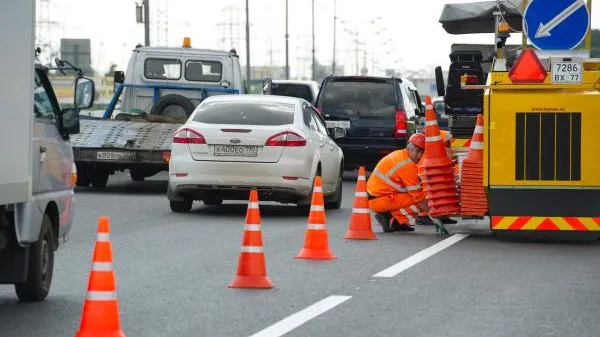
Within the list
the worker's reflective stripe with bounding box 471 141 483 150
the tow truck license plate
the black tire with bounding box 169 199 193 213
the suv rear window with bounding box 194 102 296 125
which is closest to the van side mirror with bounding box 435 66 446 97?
the suv rear window with bounding box 194 102 296 125

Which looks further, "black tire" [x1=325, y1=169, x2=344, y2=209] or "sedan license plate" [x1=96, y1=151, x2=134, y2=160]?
"sedan license plate" [x1=96, y1=151, x2=134, y2=160]

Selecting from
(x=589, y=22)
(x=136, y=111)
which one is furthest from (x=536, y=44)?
(x=136, y=111)

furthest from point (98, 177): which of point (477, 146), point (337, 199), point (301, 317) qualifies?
point (301, 317)

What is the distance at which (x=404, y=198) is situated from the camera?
17.0m

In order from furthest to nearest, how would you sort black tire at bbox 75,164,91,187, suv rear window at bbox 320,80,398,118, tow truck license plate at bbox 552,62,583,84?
suv rear window at bbox 320,80,398,118, black tire at bbox 75,164,91,187, tow truck license plate at bbox 552,62,583,84

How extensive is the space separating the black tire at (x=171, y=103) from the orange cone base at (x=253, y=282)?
14717 millimetres

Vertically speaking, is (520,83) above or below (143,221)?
above

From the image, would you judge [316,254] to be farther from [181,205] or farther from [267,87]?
[267,87]

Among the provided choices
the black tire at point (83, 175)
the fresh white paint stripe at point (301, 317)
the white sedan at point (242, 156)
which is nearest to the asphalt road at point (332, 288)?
the fresh white paint stripe at point (301, 317)

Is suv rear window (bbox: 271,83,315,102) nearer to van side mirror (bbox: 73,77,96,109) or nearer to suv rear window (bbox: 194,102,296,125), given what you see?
suv rear window (bbox: 194,102,296,125)

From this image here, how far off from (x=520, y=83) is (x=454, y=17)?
7804 mm

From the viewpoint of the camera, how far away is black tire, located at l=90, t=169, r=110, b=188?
24.9m

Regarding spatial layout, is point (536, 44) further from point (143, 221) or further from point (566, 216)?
point (143, 221)

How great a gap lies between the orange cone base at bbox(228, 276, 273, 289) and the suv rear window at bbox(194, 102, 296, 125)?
8055mm
